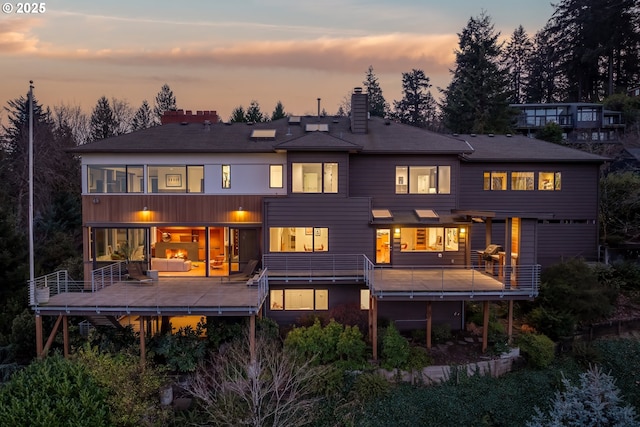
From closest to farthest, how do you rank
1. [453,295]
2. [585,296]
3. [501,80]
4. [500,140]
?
1. [453,295]
2. [585,296]
3. [500,140]
4. [501,80]

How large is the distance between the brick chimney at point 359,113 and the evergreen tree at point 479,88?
54.5ft

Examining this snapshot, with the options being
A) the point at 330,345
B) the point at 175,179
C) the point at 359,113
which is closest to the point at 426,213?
the point at 359,113

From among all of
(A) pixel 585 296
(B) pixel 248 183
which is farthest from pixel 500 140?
→ (B) pixel 248 183

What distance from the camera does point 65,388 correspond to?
9484 mm

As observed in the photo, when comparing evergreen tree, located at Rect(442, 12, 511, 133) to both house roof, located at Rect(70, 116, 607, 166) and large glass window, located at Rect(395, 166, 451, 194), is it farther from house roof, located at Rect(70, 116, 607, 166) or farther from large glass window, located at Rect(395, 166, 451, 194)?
large glass window, located at Rect(395, 166, 451, 194)

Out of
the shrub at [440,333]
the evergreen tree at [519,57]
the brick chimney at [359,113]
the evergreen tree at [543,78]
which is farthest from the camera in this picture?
the evergreen tree at [519,57]

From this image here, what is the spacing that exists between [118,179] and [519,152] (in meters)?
19.0

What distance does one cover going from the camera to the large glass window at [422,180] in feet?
56.8

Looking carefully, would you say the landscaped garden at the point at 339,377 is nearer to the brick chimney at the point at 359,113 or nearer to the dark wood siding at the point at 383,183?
the dark wood siding at the point at 383,183

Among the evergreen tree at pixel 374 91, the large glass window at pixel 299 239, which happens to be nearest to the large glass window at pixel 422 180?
the large glass window at pixel 299 239

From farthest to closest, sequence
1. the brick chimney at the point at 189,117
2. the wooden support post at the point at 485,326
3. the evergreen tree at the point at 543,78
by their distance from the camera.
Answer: the evergreen tree at the point at 543,78, the brick chimney at the point at 189,117, the wooden support post at the point at 485,326

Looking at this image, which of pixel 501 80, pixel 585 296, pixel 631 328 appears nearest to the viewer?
pixel 585 296

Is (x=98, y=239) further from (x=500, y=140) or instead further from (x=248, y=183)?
(x=500, y=140)

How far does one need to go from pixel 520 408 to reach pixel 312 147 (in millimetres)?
11417
